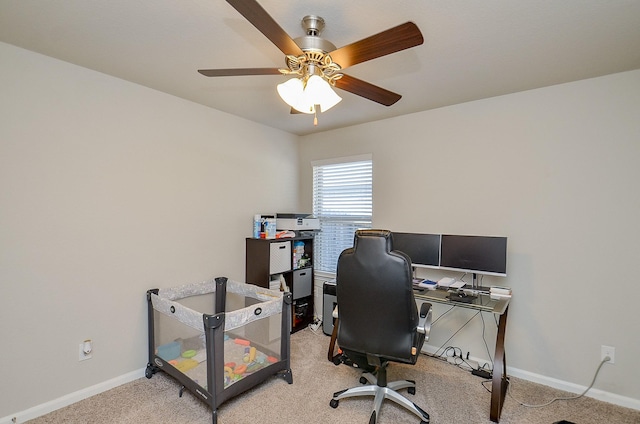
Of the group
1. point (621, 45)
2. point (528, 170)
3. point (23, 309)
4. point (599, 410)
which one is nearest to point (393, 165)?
point (528, 170)

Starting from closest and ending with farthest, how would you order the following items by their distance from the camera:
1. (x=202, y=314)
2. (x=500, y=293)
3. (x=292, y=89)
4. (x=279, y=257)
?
(x=292, y=89)
(x=202, y=314)
(x=500, y=293)
(x=279, y=257)

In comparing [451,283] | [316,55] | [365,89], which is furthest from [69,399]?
[451,283]

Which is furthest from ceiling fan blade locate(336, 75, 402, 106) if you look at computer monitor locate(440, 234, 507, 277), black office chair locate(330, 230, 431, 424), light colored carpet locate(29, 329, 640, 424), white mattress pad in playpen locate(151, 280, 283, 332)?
light colored carpet locate(29, 329, 640, 424)

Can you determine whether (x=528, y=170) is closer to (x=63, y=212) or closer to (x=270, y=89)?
(x=270, y=89)

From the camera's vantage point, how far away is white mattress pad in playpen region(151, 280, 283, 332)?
205 cm

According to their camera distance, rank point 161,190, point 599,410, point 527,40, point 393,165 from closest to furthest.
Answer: point 527,40, point 599,410, point 161,190, point 393,165

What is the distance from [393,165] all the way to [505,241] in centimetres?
129

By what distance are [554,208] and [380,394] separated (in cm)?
194

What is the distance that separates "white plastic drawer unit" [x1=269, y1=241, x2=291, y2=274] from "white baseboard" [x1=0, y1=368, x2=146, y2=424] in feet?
4.58

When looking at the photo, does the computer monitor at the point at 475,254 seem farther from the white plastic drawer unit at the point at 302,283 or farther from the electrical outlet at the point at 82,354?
the electrical outlet at the point at 82,354

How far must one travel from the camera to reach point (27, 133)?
6.43 feet

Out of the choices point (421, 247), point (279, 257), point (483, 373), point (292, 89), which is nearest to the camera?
point (292, 89)

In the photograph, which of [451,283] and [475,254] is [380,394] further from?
[475,254]

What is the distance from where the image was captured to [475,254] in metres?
2.50
